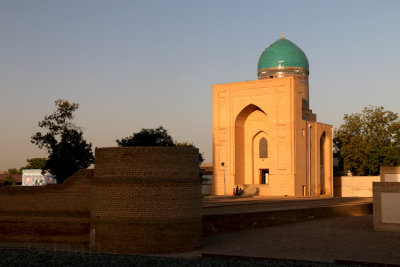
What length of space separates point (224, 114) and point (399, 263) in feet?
120

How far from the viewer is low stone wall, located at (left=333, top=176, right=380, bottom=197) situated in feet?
164

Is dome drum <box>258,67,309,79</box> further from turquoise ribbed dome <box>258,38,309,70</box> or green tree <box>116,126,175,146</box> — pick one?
green tree <box>116,126,175,146</box>

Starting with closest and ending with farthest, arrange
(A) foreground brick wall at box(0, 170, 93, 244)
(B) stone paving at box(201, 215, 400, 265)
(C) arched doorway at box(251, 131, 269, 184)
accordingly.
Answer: (B) stone paving at box(201, 215, 400, 265) < (A) foreground brick wall at box(0, 170, 93, 244) < (C) arched doorway at box(251, 131, 269, 184)

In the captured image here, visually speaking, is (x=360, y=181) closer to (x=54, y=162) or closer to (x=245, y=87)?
(x=245, y=87)

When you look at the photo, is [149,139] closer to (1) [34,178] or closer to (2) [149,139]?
(2) [149,139]

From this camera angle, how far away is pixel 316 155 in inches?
1960

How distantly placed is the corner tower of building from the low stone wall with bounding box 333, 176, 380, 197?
8.38 m

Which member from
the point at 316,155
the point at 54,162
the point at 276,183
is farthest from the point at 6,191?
the point at 316,155

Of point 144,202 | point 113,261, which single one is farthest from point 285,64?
point 113,261

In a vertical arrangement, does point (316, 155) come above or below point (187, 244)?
above

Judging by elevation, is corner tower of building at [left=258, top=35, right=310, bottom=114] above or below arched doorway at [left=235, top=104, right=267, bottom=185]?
above

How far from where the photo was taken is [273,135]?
46875 millimetres

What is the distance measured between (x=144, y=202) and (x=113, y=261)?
2132mm

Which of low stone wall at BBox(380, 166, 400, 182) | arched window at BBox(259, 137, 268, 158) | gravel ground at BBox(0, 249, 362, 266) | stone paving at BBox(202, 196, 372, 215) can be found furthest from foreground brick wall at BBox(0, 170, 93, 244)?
arched window at BBox(259, 137, 268, 158)
